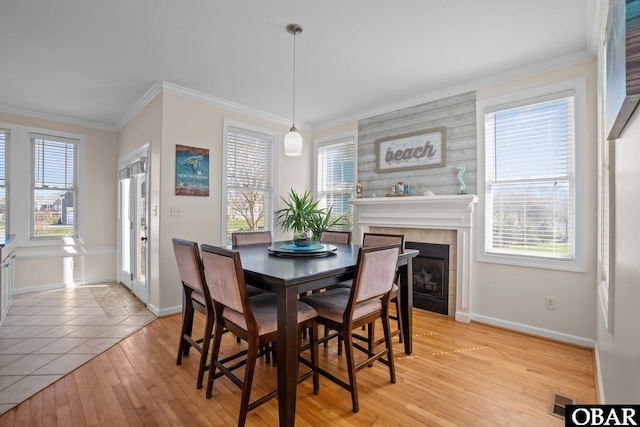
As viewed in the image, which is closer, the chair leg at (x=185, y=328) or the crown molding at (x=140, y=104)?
the chair leg at (x=185, y=328)

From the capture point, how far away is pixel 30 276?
4598mm

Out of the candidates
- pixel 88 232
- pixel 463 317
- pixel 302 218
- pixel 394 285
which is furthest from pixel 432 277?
pixel 88 232

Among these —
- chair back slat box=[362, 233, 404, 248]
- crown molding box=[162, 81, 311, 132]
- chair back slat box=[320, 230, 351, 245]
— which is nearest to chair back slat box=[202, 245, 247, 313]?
chair back slat box=[362, 233, 404, 248]

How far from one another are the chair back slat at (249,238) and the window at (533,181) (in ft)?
8.12

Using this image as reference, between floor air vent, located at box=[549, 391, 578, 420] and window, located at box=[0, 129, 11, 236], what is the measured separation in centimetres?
666

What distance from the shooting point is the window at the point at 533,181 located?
2.88 meters

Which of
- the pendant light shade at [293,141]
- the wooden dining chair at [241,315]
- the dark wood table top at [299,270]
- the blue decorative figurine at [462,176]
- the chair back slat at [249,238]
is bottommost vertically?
the wooden dining chair at [241,315]

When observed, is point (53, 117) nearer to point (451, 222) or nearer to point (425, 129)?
point (425, 129)

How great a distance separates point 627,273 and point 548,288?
218 cm

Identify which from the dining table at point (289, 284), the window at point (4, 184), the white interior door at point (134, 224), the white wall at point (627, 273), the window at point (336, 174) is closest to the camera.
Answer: the white wall at point (627, 273)

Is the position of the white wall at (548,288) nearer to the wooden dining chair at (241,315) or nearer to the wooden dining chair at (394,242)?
the wooden dining chair at (394,242)

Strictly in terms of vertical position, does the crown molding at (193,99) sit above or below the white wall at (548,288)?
above

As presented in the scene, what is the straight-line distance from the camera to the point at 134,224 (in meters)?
4.39

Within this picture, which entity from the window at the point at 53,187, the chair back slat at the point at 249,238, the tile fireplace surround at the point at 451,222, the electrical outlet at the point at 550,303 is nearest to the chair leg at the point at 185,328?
the chair back slat at the point at 249,238
